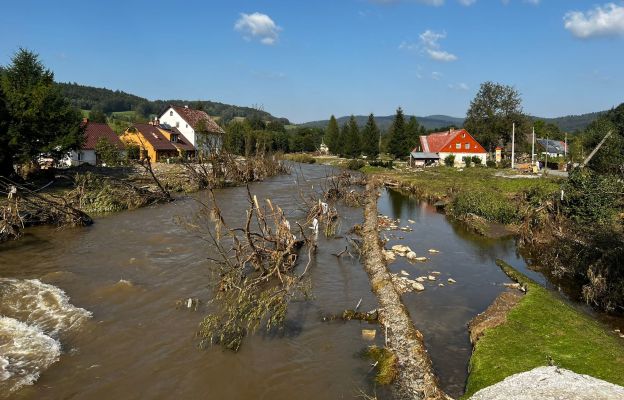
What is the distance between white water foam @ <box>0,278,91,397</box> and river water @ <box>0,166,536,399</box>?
31 mm

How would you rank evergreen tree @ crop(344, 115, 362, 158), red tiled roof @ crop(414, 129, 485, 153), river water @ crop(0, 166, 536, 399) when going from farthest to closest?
evergreen tree @ crop(344, 115, 362, 158) < red tiled roof @ crop(414, 129, 485, 153) < river water @ crop(0, 166, 536, 399)

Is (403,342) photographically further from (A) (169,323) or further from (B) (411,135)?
(B) (411,135)

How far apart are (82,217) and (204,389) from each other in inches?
739

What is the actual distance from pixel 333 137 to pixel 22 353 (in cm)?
9891

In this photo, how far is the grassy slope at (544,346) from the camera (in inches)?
389

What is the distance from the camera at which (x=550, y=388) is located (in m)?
7.90

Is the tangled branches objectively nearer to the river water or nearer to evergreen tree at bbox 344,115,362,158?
the river water

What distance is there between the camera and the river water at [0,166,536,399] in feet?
34.4

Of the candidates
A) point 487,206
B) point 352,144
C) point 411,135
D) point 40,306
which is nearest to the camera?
Result: point 40,306

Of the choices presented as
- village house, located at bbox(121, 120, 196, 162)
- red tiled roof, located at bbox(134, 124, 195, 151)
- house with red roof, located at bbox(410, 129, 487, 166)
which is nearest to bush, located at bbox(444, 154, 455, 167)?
house with red roof, located at bbox(410, 129, 487, 166)

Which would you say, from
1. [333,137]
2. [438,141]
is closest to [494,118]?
[438,141]

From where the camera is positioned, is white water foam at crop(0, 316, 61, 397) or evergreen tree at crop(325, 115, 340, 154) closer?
white water foam at crop(0, 316, 61, 397)

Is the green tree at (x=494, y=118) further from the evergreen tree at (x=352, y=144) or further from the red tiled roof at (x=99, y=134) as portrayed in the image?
the red tiled roof at (x=99, y=134)

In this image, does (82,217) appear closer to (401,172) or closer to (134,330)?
(134,330)
